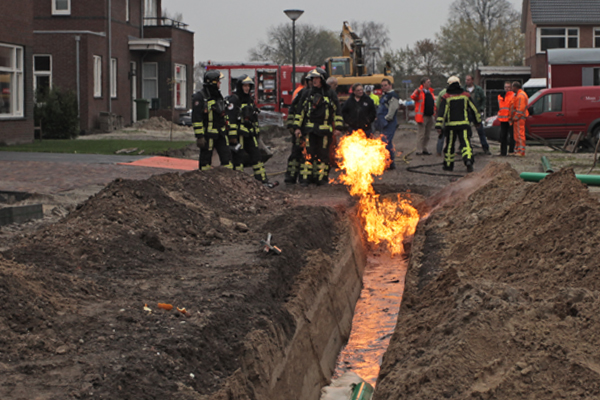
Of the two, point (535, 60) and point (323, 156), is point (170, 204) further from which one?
point (535, 60)

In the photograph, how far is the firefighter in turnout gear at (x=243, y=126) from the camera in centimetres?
1230

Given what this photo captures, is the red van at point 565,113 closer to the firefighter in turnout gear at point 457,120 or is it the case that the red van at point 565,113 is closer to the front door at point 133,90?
the firefighter in turnout gear at point 457,120

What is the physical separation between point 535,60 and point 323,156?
37.4 meters

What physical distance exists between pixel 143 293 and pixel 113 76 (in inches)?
1119

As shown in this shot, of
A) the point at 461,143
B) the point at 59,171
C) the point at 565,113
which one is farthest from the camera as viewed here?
the point at 565,113

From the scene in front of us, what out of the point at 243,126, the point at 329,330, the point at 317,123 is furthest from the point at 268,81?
the point at 329,330

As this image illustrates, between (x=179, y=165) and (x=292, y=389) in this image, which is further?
(x=179, y=165)

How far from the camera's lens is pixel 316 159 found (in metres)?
13.1

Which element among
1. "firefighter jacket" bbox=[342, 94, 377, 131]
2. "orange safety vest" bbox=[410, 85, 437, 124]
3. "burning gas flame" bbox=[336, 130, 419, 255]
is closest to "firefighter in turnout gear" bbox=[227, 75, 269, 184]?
"burning gas flame" bbox=[336, 130, 419, 255]

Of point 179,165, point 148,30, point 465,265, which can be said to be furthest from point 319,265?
point 148,30

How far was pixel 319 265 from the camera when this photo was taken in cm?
742

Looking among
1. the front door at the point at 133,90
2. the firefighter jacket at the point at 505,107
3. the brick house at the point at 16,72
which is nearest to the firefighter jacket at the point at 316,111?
the firefighter jacket at the point at 505,107

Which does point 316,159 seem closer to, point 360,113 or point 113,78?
point 360,113

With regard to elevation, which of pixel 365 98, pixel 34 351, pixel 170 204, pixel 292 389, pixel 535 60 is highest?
pixel 535 60
